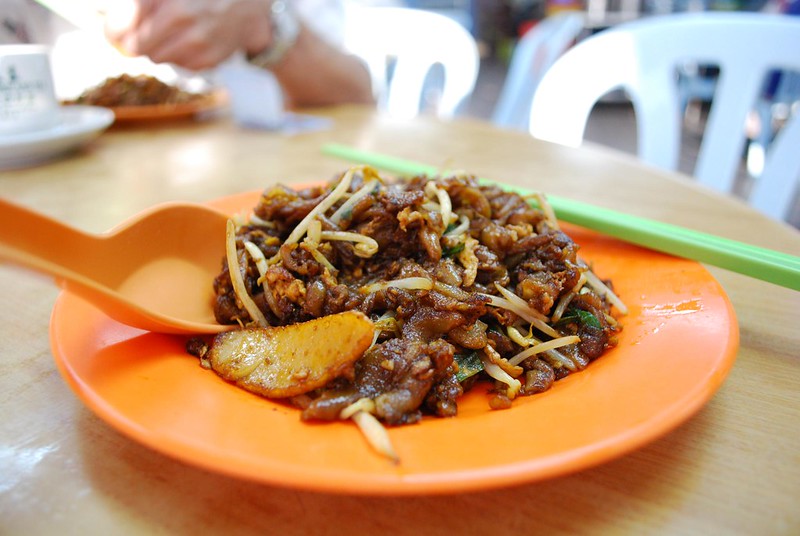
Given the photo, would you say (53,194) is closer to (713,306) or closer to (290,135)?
(290,135)

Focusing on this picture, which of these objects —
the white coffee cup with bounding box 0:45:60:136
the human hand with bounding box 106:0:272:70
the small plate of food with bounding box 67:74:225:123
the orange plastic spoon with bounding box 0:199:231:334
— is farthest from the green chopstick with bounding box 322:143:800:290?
the small plate of food with bounding box 67:74:225:123

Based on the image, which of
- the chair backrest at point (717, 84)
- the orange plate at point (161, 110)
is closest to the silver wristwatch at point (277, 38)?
the orange plate at point (161, 110)

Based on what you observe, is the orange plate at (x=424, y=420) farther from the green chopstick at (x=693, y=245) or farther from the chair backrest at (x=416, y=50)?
the chair backrest at (x=416, y=50)

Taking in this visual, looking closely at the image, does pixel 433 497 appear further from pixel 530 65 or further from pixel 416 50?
pixel 416 50

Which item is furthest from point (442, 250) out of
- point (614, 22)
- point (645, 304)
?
point (614, 22)

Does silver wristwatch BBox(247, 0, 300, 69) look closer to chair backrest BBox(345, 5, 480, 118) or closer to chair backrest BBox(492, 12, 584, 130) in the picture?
chair backrest BBox(345, 5, 480, 118)

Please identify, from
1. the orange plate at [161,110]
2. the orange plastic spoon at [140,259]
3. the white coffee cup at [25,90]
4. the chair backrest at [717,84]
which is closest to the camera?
the orange plastic spoon at [140,259]
